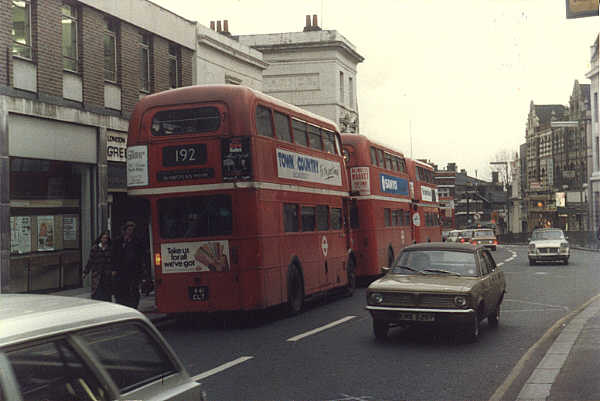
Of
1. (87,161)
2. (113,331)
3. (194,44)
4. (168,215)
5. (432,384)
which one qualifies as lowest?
(432,384)

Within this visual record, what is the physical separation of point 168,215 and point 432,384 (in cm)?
709

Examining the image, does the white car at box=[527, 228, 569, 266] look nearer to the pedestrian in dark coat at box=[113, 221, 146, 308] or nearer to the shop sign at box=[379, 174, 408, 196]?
the shop sign at box=[379, 174, 408, 196]

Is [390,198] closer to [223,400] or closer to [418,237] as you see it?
[418,237]

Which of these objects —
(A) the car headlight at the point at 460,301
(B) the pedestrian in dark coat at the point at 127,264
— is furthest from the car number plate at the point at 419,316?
(B) the pedestrian in dark coat at the point at 127,264

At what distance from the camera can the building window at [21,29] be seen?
18188mm

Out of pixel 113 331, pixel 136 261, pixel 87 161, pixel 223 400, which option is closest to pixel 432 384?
pixel 223 400

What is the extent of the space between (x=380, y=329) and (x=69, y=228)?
1122 cm

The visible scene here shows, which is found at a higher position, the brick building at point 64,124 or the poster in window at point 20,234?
the brick building at point 64,124

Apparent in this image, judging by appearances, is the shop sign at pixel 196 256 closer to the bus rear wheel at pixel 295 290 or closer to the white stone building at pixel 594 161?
the bus rear wheel at pixel 295 290

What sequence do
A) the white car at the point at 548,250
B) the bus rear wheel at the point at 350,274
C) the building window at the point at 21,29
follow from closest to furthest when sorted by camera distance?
the building window at the point at 21,29 → the bus rear wheel at the point at 350,274 → the white car at the point at 548,250

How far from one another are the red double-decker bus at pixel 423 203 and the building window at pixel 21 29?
15.4 meters

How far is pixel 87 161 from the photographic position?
68.7 ft

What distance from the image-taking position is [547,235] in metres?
36.1

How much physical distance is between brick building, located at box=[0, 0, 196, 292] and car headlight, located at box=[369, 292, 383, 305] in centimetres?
937
